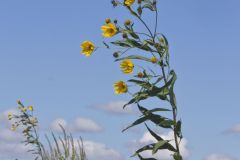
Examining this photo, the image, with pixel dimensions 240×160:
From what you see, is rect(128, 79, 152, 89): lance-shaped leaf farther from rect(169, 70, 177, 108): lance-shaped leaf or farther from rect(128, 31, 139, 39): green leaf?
rect(128, 31, 139, 39): green leaf

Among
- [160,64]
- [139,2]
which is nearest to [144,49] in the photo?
[160,64]

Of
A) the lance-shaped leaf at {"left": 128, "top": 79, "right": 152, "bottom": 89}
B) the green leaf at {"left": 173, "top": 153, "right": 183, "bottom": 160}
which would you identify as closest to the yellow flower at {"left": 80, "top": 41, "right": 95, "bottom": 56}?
the lance-shaped leaf at {"left": 128, "top": 79, "right": 152, "bottom": 89}

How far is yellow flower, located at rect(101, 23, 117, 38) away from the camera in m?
4.73

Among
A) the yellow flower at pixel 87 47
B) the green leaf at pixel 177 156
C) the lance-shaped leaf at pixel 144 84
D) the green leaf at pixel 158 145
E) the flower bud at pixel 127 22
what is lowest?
the green leaf at pixel 177 156

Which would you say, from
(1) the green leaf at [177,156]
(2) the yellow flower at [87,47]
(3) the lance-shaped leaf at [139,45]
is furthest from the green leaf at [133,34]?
(1) the green leaf at [177,156]

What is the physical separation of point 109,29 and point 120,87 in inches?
20.9

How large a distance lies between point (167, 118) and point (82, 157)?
256 centimetres

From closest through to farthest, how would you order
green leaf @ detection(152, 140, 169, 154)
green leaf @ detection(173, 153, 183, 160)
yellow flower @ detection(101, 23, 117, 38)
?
green leaf @ detection(152, 140, 169, 154) → green leaf @ detection(173, 153, 183, 160) → yellow flower @ detection(101, 23, 117, 38)

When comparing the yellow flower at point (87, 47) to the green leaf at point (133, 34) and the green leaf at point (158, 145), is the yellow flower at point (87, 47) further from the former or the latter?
the green leaf at point (158, 145)

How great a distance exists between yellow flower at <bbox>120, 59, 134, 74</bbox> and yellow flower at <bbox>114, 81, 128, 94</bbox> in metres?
0.11

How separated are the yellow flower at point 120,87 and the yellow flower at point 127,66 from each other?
0.37 feet

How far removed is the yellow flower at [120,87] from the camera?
15.3 ft

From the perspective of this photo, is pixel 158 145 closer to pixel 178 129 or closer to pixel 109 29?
pixel 178 129

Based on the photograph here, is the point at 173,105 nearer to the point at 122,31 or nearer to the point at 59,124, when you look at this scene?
the point at 122,31
